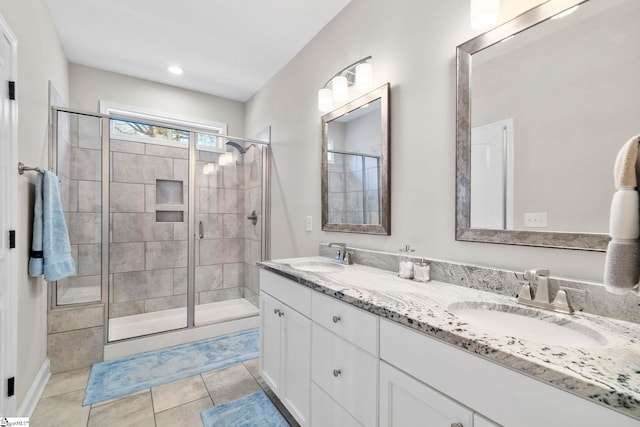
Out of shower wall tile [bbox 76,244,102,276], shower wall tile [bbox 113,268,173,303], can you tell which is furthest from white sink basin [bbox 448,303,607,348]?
shower wall tile [bbox 113,268,173,303]

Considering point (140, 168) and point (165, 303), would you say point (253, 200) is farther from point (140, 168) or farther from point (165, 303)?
point (165, 303)

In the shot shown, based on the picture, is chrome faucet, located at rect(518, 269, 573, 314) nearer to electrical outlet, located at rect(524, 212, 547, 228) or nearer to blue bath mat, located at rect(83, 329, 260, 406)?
electrical outlet, located at rect(524, 212, 547, 228)

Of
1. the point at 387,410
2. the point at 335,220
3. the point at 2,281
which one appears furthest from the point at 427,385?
the point at 2,281

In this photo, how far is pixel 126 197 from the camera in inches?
106

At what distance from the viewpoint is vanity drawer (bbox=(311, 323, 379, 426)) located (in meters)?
1.02

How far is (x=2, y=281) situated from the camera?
135 cm

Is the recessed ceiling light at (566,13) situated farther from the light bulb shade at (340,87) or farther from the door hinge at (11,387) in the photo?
the door hinge at (11,387)

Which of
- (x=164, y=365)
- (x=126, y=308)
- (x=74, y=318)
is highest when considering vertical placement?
(x=74, y=318)

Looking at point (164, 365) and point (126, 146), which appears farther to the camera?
point (126, 146)

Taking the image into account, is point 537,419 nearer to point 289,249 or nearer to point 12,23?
point 289,249

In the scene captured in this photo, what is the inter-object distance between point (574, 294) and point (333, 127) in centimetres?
168

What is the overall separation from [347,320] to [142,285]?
2.56 m

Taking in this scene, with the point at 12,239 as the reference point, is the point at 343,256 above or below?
below

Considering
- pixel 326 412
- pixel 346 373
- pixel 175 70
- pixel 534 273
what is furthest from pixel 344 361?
pixel 175 70
